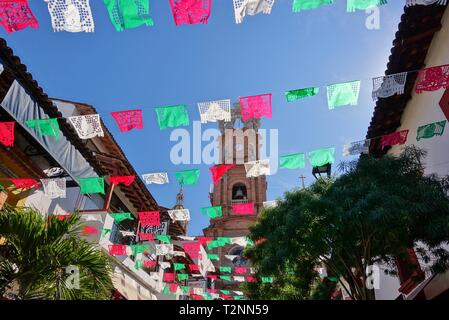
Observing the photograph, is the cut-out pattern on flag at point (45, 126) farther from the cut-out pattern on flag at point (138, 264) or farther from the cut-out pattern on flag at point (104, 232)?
the cut-out pattern on flag at point (138, 264)

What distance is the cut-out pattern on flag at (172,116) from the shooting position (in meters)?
8.06

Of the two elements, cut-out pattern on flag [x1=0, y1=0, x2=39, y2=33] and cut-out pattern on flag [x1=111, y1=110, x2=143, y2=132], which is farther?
cut-out pattern on flag [x1=111, y1=110, x2=143, y2=132]

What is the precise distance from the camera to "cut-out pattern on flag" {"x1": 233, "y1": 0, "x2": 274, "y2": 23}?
6059mm

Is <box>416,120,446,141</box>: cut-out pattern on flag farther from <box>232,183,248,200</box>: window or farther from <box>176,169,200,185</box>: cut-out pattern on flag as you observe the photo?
<box>232,183,248,200</box>: window

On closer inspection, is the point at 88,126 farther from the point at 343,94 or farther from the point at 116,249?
the point at 343,94

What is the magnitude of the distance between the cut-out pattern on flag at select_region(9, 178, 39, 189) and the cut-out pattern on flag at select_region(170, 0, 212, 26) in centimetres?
646

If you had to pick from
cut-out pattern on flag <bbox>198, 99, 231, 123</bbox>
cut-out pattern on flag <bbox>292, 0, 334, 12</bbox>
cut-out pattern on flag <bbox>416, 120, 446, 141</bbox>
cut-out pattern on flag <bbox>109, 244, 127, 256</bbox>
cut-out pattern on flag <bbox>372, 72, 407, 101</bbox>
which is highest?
cut-out pattern on flag <bbox>372, 72, 407, 101</bbox>

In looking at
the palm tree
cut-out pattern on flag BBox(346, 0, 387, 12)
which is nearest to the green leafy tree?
cut-out pattern on flag BBox(346, 0, 387, 12)

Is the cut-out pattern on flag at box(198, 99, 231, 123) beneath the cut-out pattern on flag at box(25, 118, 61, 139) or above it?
above

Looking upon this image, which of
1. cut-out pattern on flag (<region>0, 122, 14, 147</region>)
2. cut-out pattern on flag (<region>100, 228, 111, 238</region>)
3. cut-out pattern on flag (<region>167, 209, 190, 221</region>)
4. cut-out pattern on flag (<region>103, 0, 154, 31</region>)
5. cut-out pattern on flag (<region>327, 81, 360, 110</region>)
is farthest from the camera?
cut-out pattern on flag (<region>167, 209, 190, 221</region>)

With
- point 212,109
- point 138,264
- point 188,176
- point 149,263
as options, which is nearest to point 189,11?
point 212,109

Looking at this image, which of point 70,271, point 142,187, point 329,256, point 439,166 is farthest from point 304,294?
point 142,187

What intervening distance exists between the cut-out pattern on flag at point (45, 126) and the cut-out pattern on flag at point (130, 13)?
3967 mm

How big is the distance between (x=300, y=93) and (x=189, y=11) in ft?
10.0
